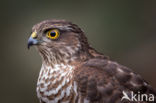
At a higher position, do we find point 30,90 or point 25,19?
point 25,19

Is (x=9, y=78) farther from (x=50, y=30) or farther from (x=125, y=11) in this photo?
(x=50, y=30)

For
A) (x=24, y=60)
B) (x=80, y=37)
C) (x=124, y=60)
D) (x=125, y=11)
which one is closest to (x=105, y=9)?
(x=125, y=11)

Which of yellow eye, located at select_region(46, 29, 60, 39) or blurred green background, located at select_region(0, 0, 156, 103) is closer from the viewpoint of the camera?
yellow eye, located at select_region(46, 29, 60, 39)

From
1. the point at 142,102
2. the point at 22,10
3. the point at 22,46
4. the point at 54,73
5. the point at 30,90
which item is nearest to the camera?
the point at 142,102

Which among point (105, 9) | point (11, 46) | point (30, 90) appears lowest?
point (30, 90)

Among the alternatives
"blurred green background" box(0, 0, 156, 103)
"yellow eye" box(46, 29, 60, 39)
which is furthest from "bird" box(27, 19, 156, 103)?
"blurred green background" box(0, 0, 156, 103)

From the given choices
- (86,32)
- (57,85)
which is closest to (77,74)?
(57,85)

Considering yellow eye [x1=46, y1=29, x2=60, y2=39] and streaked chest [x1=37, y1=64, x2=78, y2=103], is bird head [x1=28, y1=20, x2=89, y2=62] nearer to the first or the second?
yellow eye [x1=46, y1=29, x2=60, y2=39]

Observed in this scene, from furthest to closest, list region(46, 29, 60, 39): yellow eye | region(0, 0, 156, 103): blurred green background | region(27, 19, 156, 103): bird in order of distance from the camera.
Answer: region(0, 0, 156, 103): blurred green background
region(46, 29, 60, 39): yellow eye
region(27, 19, 156, 103): bird
